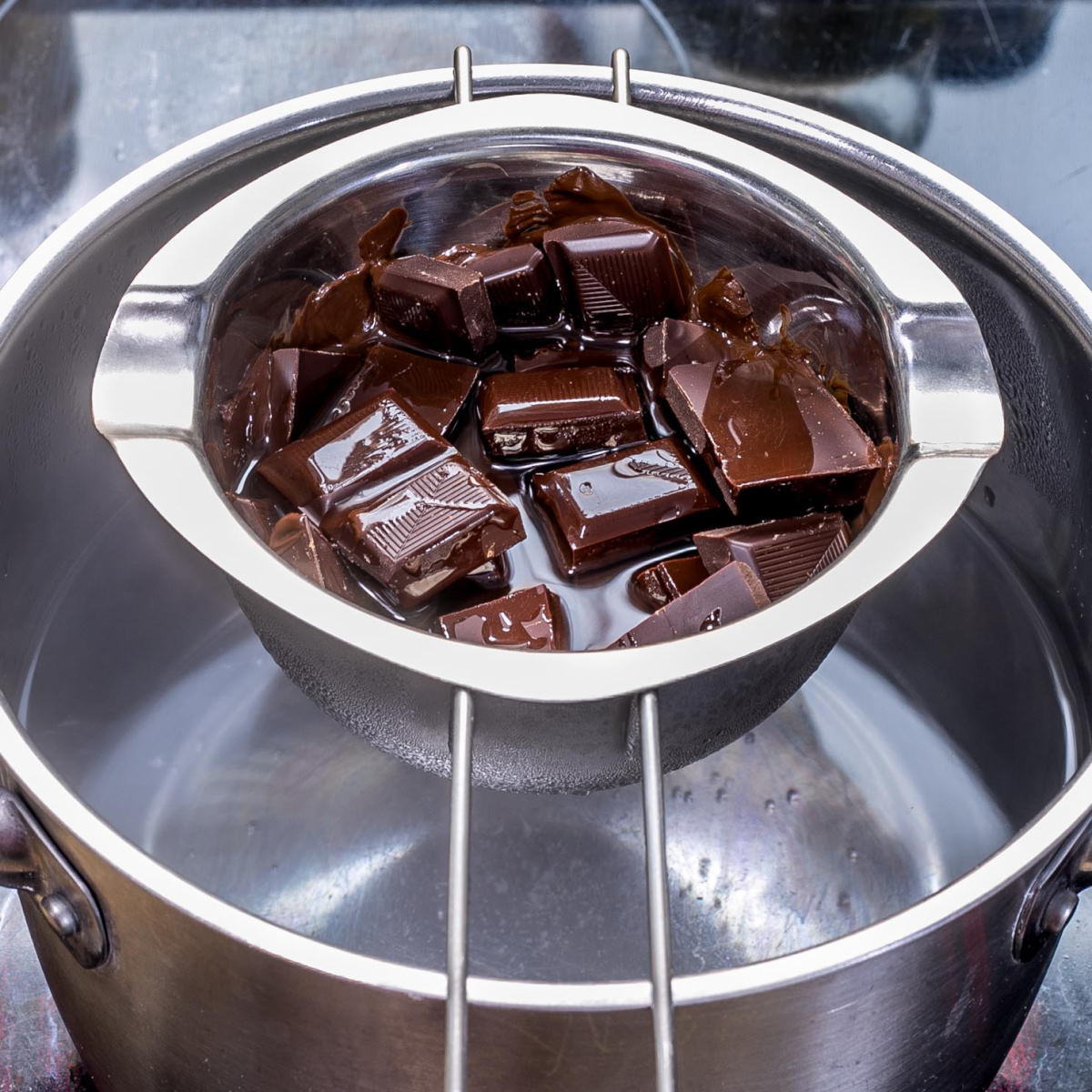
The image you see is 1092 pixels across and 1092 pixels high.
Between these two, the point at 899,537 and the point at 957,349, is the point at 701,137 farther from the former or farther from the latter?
the point at 899,537

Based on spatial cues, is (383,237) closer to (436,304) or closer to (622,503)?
(436,304)

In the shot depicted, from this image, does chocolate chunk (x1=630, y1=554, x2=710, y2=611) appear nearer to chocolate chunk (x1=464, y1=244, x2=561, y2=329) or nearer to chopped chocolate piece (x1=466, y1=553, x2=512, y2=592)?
chopped chocolate piece (x1=466, y1=553, x2=512, y2=592)

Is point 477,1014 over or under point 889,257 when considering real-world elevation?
under

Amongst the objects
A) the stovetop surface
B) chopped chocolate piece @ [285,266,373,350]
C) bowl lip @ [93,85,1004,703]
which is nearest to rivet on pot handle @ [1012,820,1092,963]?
bowl lip @ [93,85,1004,703]

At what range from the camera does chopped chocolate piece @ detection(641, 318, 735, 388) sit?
3.34 feet

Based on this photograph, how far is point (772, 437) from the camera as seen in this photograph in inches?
37.3

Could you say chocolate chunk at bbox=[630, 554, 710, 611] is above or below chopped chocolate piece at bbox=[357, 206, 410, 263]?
below

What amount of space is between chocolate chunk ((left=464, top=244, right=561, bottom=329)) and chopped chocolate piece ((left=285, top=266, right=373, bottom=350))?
9 cm

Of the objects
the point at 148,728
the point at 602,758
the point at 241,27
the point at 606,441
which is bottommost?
the point at 148,728

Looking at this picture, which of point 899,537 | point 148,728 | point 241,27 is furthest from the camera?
point 241,27

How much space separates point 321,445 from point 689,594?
0.30 metres

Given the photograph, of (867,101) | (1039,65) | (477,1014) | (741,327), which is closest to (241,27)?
(867,101)

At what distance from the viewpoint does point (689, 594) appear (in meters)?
0.85

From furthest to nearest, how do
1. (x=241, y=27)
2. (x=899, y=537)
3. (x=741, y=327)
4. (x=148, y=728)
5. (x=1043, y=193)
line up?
1. (x=241, y=27)
2. (x=1043, y=193)
3. (x=148, y=728)
4. (x=741, y=327)
5. (x=899, y=537)
